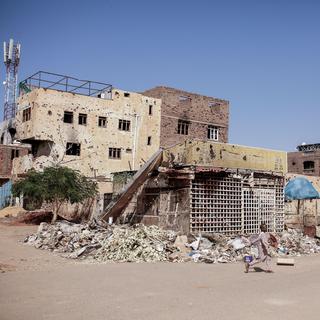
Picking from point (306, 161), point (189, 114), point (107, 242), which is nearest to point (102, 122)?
point (189, 114)

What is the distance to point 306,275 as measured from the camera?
458 inches

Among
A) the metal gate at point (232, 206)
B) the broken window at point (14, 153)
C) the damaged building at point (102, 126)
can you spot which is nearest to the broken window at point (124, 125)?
the damaged building at point (102, 126)

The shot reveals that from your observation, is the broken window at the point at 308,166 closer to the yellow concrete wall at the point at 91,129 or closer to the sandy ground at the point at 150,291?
the yellow concrete wall at the point at 91,129

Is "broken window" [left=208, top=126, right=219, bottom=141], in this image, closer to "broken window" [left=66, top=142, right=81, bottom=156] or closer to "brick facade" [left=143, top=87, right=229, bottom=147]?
"brick facade" [left=143, top=87, right=229, bottom=147]

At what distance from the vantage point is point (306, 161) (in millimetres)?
51625

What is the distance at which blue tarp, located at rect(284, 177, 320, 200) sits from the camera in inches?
870

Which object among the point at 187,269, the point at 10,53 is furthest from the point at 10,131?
the point at 187,269

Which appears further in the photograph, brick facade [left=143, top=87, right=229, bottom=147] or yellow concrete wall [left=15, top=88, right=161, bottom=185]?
brick facade [left=143, top=87, right=229, bottom=147]

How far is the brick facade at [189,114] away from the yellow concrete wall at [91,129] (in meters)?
0.76

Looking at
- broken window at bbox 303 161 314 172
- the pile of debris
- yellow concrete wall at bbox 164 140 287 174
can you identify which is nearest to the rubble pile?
yellow concrete wall at bbox 164 140 287 174

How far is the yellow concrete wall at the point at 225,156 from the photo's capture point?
18.0m

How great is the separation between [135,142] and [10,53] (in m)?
16.7

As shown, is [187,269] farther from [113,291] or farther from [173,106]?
[173,106]

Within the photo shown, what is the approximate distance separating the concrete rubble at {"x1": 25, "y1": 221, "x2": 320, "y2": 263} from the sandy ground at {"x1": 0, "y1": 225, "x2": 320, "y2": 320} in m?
0.91
